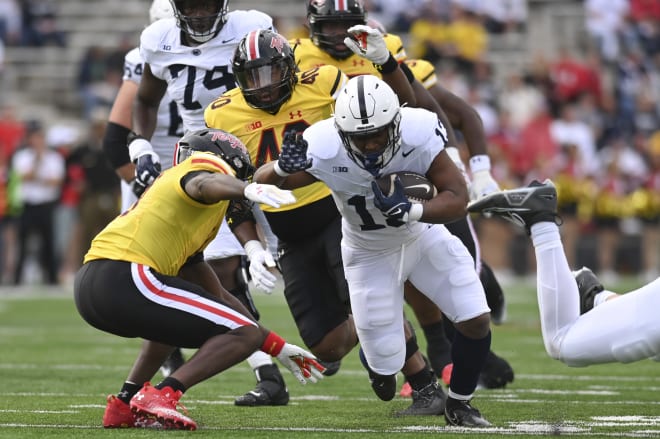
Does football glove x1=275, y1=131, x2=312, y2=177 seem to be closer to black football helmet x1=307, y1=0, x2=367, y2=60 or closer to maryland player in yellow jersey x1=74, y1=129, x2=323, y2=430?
maryland player in yellow jersey x1=74, y1=129, x2=323, y2=430

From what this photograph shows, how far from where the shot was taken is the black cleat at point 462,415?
5207mm

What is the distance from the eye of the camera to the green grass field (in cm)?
504

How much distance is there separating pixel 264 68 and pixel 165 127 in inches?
63.4

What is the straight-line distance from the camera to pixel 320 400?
249 inches

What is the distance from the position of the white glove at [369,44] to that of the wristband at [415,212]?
1.20m

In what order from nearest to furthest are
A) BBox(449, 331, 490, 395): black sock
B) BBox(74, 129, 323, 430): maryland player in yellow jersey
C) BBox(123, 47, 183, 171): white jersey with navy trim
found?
BBox(74, 129, 323, 430): maryland player in yellow jersey → BBox(449, 331, 490, 395): black sock → BBox(123, 47, 183, 171): white jersey with navy trim

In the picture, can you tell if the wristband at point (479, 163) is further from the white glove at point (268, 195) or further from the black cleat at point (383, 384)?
the white glove at point (268, 195)

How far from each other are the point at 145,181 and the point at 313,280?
95cm

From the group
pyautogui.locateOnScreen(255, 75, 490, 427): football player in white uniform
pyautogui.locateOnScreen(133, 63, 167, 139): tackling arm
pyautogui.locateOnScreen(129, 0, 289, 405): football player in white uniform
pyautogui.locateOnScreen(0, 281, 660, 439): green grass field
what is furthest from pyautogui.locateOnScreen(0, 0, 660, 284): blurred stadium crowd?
pyautogui.locateOnScreen(255, 75, 490, 427): football player in white uniform

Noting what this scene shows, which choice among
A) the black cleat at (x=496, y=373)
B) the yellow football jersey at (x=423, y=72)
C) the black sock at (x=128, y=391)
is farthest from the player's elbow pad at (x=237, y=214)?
the black cleat at (x=496, y=373)

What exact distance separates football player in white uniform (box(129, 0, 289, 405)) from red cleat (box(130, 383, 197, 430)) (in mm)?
1363

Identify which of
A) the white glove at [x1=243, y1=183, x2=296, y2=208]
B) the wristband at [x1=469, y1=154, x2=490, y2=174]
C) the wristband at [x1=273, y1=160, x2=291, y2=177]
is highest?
the white glove at [x1=243, y1=183, x2=296, y2=208]

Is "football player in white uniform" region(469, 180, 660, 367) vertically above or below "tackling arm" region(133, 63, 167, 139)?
above

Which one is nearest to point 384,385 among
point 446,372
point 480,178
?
point 446,372
